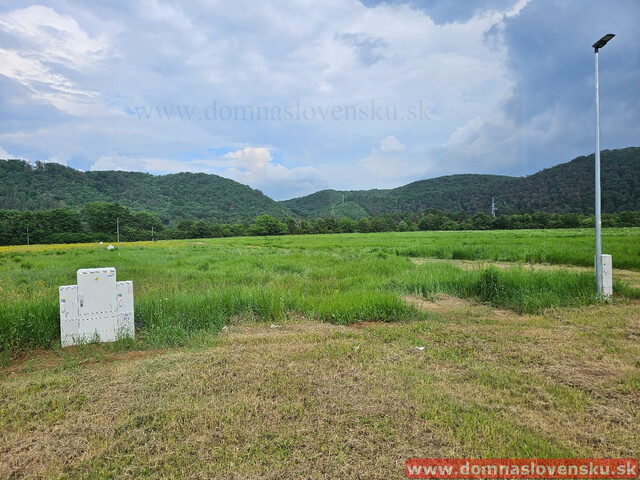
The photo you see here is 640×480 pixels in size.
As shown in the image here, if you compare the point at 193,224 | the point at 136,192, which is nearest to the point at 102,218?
the point at 193,224

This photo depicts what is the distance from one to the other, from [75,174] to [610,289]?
303 ft

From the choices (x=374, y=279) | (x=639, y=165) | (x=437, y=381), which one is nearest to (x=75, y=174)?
(x=374, y=279)

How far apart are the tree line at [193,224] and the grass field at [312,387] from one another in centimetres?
3584

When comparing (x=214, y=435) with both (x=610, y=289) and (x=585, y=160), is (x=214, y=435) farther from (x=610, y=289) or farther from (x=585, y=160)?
(x=585, y=160)

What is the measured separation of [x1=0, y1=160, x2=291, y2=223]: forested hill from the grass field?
69.3 meters

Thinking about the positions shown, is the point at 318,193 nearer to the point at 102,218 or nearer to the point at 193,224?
the point at 193,224

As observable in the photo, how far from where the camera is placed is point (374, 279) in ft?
34.0

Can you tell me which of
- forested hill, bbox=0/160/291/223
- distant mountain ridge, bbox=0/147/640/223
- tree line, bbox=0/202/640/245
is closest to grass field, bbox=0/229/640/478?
tree line, bbox=0/202/640/245

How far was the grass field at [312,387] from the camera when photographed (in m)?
2.77

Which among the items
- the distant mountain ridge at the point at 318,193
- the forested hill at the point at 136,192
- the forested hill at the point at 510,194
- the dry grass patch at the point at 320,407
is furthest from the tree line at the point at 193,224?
the dry grass patch at the point at 320,407

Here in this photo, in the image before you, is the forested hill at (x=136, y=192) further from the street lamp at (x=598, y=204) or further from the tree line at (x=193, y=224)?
the street lamp at (x=598, y=204)

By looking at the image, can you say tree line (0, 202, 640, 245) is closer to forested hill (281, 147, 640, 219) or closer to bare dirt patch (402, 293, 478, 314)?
forested hill (281, 147, 640, 219)

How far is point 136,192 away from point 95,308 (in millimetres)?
86776

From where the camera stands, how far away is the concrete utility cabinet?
215 inches
